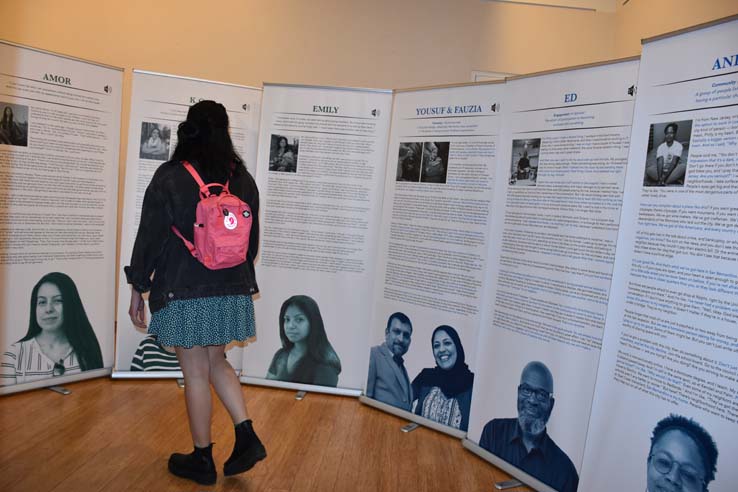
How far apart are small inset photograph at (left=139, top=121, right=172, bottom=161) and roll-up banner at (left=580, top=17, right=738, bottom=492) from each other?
111 inches

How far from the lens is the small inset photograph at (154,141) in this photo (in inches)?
142

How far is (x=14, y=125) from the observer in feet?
10.2

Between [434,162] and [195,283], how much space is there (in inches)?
63.5

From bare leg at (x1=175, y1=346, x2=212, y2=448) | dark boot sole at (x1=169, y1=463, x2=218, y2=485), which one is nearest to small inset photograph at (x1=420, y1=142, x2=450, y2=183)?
bare leg at (x1=175, y1=346, x2=212, y2=448)

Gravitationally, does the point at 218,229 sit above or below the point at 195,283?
above

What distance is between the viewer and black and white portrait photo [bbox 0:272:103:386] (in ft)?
10.7

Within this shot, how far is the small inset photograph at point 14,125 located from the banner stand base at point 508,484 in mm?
3208

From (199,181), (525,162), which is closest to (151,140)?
(199,181)

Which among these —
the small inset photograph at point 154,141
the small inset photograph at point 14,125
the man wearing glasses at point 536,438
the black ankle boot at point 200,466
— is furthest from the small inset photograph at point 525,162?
the small inset photograph at point 14,125

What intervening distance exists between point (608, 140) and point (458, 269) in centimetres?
108

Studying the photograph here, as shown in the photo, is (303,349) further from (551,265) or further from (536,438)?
(551,265)

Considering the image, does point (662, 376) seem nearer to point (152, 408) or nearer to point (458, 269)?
point (458, 269)

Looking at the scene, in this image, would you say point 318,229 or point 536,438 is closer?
point 536,438

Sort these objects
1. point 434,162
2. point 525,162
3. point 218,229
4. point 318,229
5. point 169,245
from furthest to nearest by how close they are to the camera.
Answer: point 318,229 < point 434,162 < point 525,162 < point 169,245 < point 218,229
